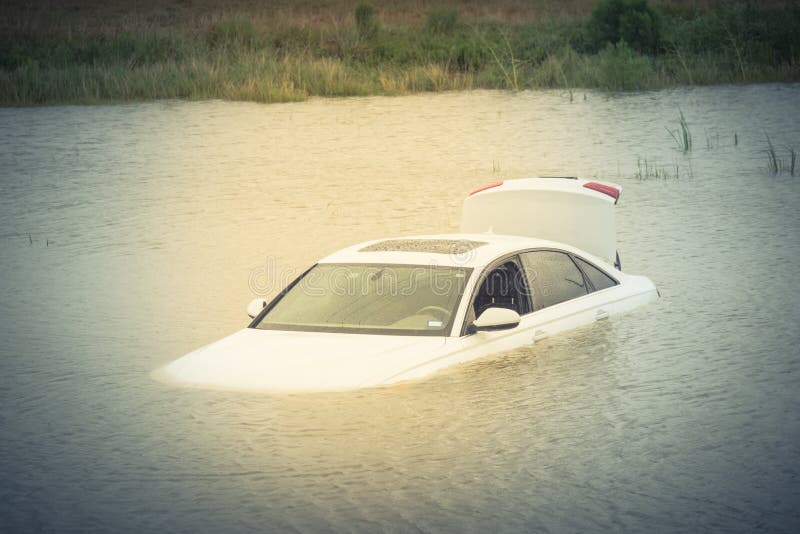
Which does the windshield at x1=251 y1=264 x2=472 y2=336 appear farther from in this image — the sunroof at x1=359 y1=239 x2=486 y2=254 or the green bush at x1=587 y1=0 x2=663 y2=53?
the green bush at x1=587 y1=0 x2=663 y2=53

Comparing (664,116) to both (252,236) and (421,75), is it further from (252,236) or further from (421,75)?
(252,236)

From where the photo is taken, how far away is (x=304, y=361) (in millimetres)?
8586

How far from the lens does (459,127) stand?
101ft

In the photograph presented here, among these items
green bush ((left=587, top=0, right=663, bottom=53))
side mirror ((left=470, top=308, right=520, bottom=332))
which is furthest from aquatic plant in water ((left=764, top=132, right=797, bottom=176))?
green bush ((left=587, top=0, right=663, bottom=53))

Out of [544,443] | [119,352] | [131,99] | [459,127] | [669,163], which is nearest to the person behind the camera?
[544,443]

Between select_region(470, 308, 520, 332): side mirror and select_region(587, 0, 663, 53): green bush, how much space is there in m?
35.1

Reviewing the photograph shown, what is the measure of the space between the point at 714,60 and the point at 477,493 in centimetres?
3441

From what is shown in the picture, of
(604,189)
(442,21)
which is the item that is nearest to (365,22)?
(442,21)

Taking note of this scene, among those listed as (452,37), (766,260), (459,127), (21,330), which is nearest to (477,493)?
(21,330)

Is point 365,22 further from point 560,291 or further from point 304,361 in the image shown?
point 304,361

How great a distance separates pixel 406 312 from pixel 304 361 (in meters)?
1.01

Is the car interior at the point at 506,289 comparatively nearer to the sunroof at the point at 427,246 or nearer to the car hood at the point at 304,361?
the sunroof at the point at 427,246

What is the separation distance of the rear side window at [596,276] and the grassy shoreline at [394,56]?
26.4 m

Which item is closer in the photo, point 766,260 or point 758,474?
point 758,474
